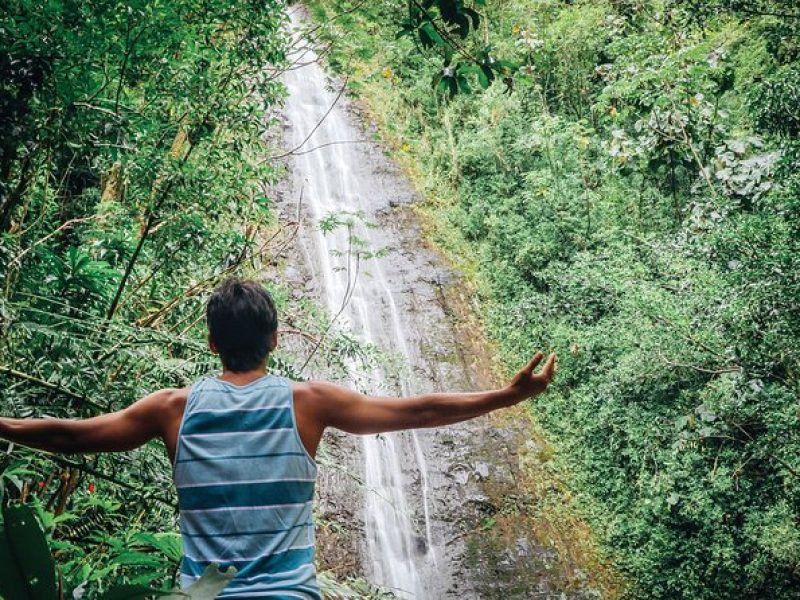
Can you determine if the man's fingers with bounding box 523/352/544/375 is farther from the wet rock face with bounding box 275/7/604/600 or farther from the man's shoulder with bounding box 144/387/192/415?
the wet rock face with bounding box 275/7/604/600

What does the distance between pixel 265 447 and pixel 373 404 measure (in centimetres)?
27

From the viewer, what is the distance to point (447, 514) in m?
9.35

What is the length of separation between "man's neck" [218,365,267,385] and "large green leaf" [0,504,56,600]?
0.58 metres

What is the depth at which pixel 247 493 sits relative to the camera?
1.46m

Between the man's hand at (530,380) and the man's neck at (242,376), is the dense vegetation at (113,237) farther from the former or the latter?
the man's hand at (530,380)

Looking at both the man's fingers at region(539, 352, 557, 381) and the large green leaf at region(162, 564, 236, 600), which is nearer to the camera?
the large green leaf at region(162, 564, 236, 600)

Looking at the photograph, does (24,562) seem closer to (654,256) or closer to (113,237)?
(113,237)

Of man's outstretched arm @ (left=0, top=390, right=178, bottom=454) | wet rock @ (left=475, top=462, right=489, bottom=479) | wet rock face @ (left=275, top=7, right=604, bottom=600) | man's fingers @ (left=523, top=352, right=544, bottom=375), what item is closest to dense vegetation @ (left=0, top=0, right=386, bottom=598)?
man's outstretched arm @ (left=0, top=390, right=178, bottom=454)

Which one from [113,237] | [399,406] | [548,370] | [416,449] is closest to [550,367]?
[548,370]

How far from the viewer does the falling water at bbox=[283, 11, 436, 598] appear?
8859mm

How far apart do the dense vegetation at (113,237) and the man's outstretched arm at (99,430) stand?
0.39 meters

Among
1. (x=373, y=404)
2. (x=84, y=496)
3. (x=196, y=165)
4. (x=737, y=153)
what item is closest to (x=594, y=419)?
(x=737, y=153)

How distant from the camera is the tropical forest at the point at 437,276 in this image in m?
3.13

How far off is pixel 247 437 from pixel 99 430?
39 centimetres
